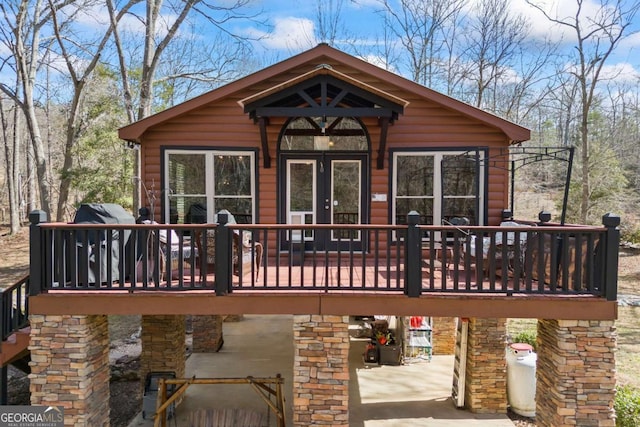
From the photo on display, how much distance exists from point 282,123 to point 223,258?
3745 millimetres

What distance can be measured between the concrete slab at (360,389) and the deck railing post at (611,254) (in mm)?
3270

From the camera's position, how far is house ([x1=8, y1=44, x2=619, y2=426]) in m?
4.93

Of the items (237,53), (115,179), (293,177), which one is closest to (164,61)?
(237,53)

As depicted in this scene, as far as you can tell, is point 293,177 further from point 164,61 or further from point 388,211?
point 164,61

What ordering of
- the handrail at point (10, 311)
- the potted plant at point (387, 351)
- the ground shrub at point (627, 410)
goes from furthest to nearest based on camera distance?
1. the potted plant at point (387, 351)
2. the ground shrub at point (627, 410)
3. the handrail at point (10, 311)

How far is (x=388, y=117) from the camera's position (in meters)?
6.90

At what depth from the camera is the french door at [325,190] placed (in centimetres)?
808

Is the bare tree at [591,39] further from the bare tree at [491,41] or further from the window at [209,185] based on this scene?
the window at [209,185]

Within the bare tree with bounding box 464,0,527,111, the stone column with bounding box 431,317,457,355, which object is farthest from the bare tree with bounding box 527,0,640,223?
the stone column with bounding box 431,317,457,355

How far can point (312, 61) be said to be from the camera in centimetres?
792

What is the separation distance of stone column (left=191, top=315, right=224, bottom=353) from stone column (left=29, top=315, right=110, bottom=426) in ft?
16.5

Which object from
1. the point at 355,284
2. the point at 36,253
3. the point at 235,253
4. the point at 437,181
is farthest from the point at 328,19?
the point at 36,253

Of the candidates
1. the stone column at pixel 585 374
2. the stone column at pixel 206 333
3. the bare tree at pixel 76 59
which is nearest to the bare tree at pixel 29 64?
the bare tree at pixel 76 59

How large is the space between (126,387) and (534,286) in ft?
27.2
